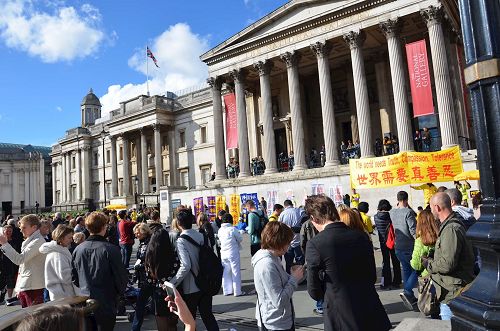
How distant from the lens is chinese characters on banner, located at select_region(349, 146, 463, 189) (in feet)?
52.7

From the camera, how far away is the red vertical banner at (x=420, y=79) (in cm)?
2080

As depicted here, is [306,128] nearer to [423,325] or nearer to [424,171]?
[424,171]

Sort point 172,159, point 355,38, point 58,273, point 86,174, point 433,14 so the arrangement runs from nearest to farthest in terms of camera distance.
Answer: point 58,273
point 433,14
point 355,38
point 172,159
point 86,174

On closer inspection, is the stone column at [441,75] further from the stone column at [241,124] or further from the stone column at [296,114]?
the stone column at [241,124]

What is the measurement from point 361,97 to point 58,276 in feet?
67.9

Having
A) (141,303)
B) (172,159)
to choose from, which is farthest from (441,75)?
(172,159)

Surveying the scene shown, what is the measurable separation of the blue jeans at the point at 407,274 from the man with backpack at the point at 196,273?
142 inches

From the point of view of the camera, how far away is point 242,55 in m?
28.4

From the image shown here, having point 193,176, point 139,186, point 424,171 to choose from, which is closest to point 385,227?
point 424,171

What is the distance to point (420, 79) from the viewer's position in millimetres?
21125

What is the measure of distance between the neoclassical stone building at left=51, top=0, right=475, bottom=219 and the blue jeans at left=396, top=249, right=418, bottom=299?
10.5 meters

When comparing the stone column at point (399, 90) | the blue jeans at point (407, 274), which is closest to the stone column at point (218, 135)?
the stone column at point (399, 90)

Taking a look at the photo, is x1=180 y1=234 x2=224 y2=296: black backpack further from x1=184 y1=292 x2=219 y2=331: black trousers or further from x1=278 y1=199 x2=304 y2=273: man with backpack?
x1=278 y1=199 x2=304 y2=273: man with backpack

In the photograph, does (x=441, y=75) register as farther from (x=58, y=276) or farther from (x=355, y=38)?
(x=58, y=276)
